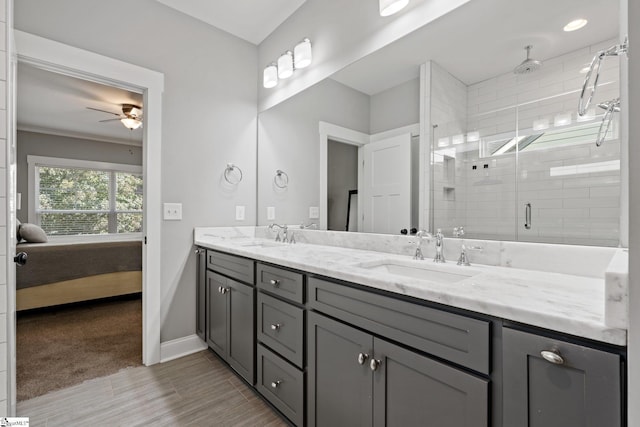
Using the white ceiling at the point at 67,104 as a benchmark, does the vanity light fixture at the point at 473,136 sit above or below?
below

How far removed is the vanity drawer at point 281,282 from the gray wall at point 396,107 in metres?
0.99

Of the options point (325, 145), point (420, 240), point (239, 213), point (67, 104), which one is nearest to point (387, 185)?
point (420, 240)

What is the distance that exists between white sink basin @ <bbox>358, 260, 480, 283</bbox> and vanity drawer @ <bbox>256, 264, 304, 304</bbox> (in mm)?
291

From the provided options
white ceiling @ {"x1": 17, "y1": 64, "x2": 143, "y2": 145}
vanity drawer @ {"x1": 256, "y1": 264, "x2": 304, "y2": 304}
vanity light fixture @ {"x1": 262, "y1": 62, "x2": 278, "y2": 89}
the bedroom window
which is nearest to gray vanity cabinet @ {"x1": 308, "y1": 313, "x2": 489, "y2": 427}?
vanity drawer @ {"x1": 256, "y1": 264, "x2": 304, "y2": 304}

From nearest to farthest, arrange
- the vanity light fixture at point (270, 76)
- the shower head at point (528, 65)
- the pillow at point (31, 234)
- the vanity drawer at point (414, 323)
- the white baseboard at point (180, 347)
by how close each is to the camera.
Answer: the vanity drawer at point (414, 323) < the shower head at point (528, 65) < the white baseboard at point (180, 347) < the vanity light fixture at point (270, 76) < the pillow at point (31, 234)

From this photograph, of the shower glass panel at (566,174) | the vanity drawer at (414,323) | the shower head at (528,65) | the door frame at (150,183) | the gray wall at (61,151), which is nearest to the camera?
the vanity drawer at (414,323)

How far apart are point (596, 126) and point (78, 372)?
301 cm

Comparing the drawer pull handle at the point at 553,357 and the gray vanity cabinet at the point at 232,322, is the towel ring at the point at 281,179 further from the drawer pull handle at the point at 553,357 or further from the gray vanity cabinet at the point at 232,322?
the drawer pull handle at the point at 553,357

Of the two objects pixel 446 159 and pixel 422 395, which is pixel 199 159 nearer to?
pixel 446 159

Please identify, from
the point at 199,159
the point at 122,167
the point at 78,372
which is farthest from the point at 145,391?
the point at 122,167

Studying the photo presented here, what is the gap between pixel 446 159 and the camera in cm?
143

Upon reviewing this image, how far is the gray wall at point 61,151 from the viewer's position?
4.76m

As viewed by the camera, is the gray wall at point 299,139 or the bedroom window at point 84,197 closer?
the gray wall at point 299,139

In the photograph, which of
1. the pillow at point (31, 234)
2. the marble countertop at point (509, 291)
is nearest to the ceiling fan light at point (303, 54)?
the marble countertop at point (509, 291)
